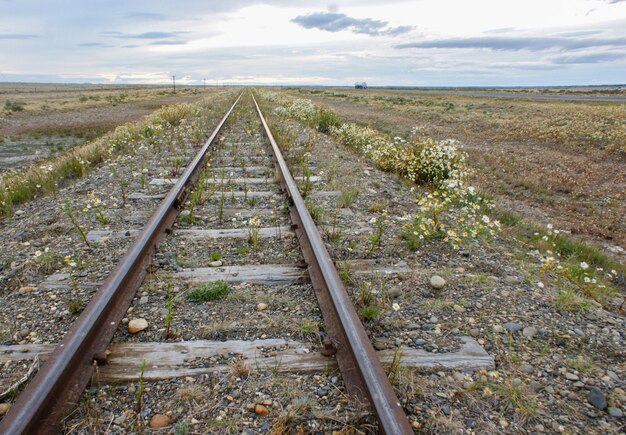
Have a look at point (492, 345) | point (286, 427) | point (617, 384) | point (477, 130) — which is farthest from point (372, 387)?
point (477, 130)

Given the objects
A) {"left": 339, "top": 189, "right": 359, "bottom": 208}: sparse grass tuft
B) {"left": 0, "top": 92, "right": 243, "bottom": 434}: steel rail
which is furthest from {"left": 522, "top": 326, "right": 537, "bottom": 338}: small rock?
{"left": 339, "top": 189, "right": 359, "bottom": 208}: sparse grass tuft

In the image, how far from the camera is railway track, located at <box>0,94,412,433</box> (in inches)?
81.9

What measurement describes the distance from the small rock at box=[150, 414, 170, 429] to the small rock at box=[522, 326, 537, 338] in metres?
2.35

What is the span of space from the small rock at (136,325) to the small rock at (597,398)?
274cm

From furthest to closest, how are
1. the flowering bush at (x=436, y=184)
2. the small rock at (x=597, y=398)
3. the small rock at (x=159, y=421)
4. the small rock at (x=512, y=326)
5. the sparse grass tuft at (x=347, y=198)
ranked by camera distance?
the sparse grass tuft at (x=347, y=198), the flowering bush at (x=436, y=184), the small rock at (x=512, y=326), the small rock at (x=597, y=398), the small rock at (x=159, y=421)

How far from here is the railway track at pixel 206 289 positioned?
208cm

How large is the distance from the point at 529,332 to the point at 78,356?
2888 millimetres

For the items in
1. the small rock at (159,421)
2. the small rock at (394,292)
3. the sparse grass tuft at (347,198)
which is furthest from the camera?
the sparse grass tuft at (347,198)

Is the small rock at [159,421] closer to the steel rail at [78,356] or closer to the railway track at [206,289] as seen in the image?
the railway track at [206,289]

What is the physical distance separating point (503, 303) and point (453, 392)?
121 centimetres

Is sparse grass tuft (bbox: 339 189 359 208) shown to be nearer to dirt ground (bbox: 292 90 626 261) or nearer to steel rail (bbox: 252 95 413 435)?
steel rail (bbox: 252 95 413 435)

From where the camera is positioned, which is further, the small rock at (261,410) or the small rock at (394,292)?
the small rock at (394,292)

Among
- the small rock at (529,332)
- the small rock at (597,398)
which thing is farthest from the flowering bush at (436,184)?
the small rock at (597,398)

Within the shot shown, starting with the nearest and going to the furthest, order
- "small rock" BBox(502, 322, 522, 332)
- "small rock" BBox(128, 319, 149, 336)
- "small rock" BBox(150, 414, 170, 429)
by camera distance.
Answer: "small rock" BBox(150, 414, 170, 429), "small rock" BBox(128, 319, 149, 336), "small rock" BBox(502, 322, 522, 332)
